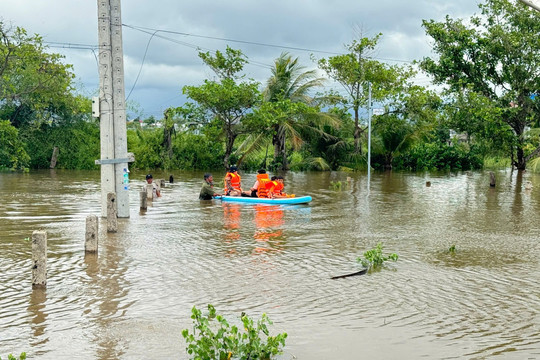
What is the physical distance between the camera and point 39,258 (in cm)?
888

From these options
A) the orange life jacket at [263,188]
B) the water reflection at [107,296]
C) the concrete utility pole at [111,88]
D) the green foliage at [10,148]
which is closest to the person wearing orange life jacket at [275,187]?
the orange life jacket at [263,188]

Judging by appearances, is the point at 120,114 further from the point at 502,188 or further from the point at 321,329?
the point at 502,188

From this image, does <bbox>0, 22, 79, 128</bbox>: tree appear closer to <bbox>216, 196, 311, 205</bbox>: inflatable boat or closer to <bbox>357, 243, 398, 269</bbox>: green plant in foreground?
<bbox>216, 196, 311, 205</bbox>: inflatable boat

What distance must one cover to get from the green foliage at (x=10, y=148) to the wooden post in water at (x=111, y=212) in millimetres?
20240

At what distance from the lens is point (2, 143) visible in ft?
121

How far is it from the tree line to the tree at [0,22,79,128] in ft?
0.26

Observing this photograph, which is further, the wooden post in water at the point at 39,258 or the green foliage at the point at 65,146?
the green foliage at the point at 65,146

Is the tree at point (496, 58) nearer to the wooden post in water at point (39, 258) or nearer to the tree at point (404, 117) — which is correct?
the tree at point (404, 117)

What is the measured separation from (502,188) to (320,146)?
1666 centimetres

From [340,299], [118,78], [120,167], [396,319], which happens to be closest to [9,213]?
[120,167]

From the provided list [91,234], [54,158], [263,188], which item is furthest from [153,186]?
[54,158]

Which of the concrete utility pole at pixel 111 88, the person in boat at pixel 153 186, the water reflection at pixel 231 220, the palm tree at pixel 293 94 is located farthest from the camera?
the palm tree at pixel 293 94

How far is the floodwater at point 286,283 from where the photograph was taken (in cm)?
695

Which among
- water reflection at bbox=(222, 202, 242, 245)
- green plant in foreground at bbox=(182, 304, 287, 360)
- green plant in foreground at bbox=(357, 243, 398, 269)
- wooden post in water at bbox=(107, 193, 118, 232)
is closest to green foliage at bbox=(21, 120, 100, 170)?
water reflection at bbox=(222, 202, 242, 245)
